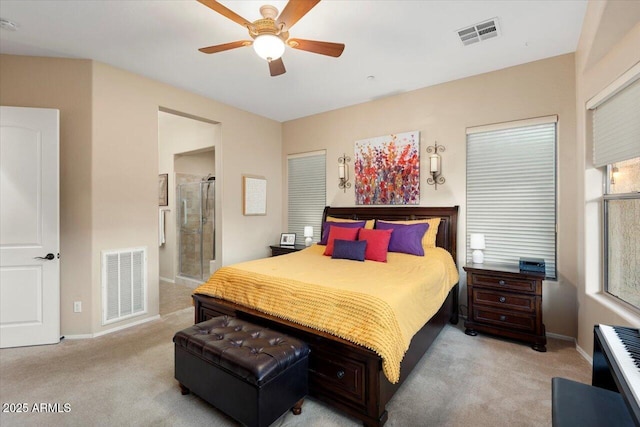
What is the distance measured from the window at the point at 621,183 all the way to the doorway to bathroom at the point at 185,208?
4921 millimetres

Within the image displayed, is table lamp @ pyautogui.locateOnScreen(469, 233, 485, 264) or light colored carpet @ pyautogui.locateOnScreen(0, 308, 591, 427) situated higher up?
table lamp @ pyautogui.locateOnScreen(469, 233, 485, 264)

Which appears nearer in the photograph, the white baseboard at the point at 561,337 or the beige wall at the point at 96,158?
the white baseboard at the point at 561,337

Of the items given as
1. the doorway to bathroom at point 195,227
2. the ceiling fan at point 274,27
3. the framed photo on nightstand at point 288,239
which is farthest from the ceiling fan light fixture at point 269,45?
the doorway to bathroom at point 195,227

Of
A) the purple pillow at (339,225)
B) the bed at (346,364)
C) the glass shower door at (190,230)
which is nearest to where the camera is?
the bed at (346,364)

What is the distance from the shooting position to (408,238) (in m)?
3.42

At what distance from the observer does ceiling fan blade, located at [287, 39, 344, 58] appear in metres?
2.20

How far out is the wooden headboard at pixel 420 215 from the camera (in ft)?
11.7

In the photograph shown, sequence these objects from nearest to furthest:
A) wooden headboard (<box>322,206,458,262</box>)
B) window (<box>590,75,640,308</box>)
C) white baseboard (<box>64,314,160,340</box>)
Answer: window (<box>590,75,640,308</box>) < white baseboard (<box>64,314,160,340</box>) < wooden headboard (<box>322,206,458,262</box>)

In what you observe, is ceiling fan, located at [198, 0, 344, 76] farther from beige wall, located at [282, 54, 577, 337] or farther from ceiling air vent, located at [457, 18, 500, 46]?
beige wall, located at [282, 54, 577, 337]

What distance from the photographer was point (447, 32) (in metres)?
2.66

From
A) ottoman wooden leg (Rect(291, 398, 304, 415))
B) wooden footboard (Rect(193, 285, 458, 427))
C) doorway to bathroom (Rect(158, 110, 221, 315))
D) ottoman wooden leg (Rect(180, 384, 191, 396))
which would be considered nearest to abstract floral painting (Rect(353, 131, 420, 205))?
wooden footboard (Rect(193, 285, 458, 427))

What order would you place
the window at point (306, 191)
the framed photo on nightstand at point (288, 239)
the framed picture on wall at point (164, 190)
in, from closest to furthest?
the window at point (306, 191) → the framed photo on nightstand at point (288, 239) → the framed picture on wall at point (164, 190)

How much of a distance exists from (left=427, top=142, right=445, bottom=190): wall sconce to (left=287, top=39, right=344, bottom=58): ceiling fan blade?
6.52ft

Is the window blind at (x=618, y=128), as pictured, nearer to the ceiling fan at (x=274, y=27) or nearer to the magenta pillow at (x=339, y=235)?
the ceiling fan at (x=274, y=27)
